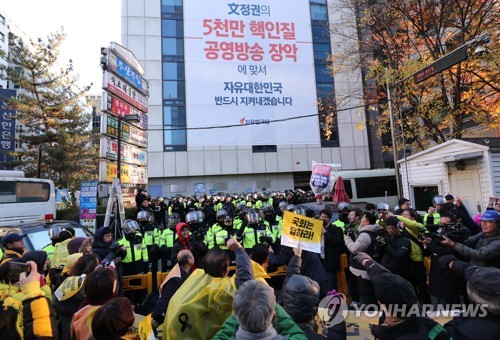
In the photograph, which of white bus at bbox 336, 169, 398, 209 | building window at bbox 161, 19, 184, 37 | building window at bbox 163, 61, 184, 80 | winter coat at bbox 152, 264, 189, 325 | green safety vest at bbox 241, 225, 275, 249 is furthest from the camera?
building window at bbox 161, 19, 184, 37

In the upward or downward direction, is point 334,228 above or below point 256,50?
below

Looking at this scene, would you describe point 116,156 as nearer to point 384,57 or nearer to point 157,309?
point 157,309

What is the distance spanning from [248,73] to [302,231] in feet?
86.5

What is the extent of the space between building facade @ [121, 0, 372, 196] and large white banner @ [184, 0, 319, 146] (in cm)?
49

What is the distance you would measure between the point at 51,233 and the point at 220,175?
22.0 meters

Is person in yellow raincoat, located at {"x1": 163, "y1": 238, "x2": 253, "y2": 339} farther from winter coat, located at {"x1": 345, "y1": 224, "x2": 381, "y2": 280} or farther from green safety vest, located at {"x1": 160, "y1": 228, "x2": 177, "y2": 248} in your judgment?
green safety vest, located at {"x1": 160, "y1": 228, "x2": 177, "y2": 248}

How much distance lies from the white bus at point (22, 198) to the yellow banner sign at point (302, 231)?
829 cm

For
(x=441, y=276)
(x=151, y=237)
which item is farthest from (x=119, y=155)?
(x=441, y=276)

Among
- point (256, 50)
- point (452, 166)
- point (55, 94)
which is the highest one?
point (256, 50)

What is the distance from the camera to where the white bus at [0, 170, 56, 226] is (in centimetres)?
910

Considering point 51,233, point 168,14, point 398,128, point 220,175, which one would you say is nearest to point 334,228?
point 51,233

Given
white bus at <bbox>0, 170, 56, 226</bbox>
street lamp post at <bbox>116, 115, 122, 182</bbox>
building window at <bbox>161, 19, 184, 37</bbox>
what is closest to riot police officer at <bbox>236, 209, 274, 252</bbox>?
street lamp post at <bbox>116, 115, 122, 182</bbox>

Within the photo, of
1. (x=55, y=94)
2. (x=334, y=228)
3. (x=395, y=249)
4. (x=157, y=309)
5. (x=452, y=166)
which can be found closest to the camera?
(x=157, y=309)

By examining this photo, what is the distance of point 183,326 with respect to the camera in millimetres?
2242
